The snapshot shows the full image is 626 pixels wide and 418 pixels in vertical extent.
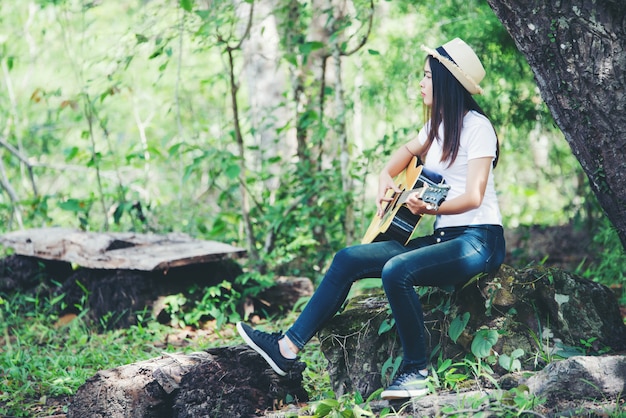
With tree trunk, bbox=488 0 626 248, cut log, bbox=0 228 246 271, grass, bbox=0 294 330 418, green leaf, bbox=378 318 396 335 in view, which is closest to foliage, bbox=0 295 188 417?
grass, bbox=0 294 330 418

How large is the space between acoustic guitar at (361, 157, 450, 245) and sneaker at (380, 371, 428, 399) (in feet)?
Answer: 2.40

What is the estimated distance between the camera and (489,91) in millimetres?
6902

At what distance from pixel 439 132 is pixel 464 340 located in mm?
1122

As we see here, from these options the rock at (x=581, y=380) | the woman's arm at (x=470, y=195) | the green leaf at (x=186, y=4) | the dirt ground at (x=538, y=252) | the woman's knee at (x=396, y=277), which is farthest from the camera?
the dirt ground at (x=538, y=252)

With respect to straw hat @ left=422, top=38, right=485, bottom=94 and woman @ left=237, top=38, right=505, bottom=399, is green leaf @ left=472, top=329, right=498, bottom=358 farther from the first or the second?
straw hat @ left=422, top=38, right=485, bottom=94

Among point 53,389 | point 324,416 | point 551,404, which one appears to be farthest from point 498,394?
point 53,389

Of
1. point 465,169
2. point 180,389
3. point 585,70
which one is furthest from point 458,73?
point 180,389

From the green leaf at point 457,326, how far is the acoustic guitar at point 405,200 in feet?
1.61

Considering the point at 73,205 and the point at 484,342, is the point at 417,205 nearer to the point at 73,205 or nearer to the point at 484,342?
the point at 484,342

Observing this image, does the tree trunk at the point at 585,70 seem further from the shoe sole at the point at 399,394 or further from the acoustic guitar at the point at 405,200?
the shoe sole at the point at 399,394

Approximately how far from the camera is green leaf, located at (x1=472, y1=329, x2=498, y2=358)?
363cm

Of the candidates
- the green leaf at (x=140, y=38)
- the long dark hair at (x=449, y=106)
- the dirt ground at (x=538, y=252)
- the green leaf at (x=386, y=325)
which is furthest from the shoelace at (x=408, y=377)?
the green leaf at (x=140, y=38)

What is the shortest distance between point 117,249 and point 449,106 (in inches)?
131

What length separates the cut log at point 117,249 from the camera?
572cm
